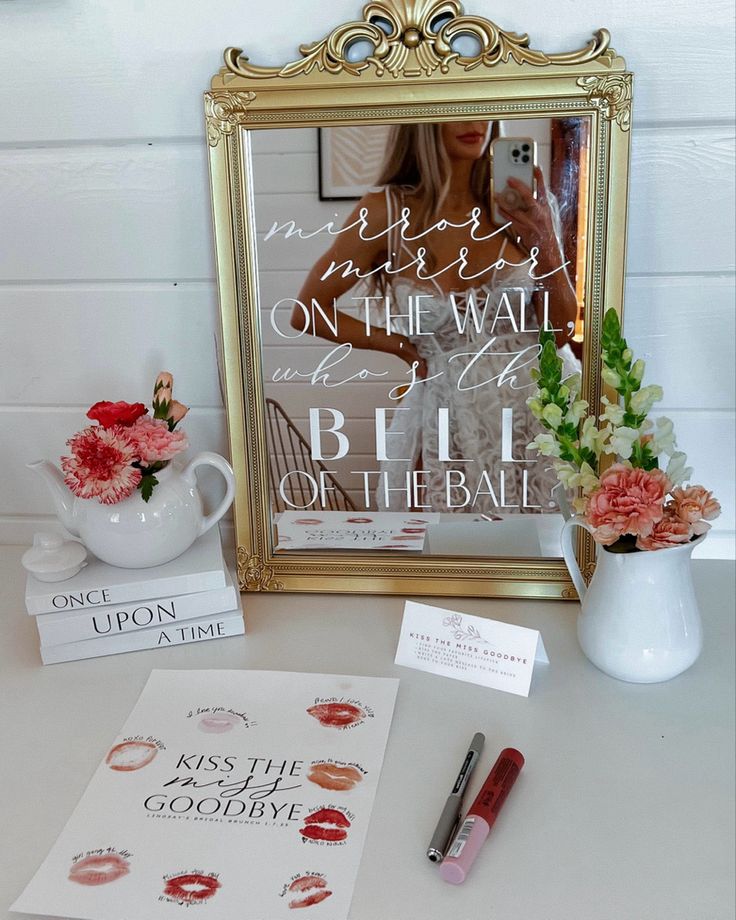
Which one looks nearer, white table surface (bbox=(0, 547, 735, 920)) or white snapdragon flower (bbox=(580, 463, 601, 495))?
white table surface (bbox=(0, 547, 735, 920))

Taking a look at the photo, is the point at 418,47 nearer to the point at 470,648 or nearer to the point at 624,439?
the point at 624,439

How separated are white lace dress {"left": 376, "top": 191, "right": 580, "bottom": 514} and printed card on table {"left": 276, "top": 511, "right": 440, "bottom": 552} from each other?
0.7 inches

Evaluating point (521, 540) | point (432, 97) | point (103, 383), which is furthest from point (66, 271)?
point (521, 540)

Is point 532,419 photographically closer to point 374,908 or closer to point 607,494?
point 607,494

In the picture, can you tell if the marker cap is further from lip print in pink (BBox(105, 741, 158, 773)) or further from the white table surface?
lip print in pink (BBox(105, 741, 158, 773))

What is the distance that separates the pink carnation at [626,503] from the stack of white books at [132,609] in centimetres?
37

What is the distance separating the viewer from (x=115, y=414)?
2.85 feet

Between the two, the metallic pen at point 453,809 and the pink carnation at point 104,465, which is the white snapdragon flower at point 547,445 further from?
the pink carnation at point 104,465

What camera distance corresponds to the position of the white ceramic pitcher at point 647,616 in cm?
78

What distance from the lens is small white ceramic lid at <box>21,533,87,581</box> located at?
2.86 feet

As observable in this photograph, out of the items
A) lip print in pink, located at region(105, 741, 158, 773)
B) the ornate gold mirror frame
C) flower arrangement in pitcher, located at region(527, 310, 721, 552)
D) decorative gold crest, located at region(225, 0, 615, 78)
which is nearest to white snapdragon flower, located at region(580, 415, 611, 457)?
flower arrangement in pitcher, located at region(527, 310, 721, 552)

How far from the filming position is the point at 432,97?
878mm

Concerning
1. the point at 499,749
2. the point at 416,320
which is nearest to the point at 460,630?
the point at 499,749

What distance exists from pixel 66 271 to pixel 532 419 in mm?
565
